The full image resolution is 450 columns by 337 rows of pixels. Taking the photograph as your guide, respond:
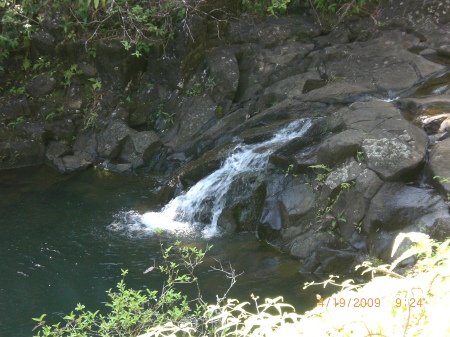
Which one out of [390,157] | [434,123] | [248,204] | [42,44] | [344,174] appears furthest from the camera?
[42,44]

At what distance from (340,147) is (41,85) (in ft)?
28.4

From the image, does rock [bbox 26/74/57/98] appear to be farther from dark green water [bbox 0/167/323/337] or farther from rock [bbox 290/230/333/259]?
rock [bbox 290/230/333/259]

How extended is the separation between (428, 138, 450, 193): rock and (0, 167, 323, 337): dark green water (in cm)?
195

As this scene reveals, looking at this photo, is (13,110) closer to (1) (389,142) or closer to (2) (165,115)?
(2) (165,115)

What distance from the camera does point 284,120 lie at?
10094mm

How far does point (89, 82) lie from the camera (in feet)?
45.4

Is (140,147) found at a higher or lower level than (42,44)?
lower

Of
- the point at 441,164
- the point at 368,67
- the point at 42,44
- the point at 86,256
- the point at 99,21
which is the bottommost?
the point at 86,256

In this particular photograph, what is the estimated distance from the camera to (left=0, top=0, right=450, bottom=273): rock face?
23.8 feet

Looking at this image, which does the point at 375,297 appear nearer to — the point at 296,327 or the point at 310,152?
the point at 296,327

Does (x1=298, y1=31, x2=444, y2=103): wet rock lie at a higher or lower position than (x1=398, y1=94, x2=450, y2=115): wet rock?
higher

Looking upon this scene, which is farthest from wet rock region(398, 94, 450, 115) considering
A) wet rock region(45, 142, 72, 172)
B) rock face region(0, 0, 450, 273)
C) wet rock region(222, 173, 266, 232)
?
wet rock region(45, 142, 72, 172)
